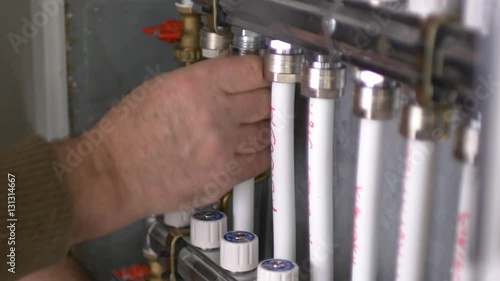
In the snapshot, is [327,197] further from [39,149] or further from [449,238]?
[39,149]

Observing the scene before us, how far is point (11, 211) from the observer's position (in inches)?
24.5

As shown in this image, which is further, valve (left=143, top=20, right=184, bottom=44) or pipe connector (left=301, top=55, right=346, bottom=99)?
valve (left=143, top=20, right=184, bottom=44)

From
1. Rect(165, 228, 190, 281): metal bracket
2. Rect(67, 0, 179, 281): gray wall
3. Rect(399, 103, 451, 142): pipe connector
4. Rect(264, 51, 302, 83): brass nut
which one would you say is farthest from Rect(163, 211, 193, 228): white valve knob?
Rect(399, 103, 451, 142): pipe connector

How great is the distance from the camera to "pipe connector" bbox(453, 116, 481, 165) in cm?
38

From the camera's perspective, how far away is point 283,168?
24.3 inches

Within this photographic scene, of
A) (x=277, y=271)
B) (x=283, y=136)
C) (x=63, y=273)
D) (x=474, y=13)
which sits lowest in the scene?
(x=63, y=273)

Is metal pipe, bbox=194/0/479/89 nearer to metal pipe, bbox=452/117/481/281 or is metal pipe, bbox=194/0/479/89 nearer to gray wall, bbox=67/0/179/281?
metal pipe, bbox=452/117/481/281

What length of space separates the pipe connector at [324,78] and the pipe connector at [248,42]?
0.10 meters

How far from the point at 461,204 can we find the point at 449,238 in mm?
117

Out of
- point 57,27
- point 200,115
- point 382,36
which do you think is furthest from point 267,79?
point 57,27

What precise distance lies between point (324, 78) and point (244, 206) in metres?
0.21

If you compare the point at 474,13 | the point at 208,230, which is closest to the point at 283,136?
the point at 208,230

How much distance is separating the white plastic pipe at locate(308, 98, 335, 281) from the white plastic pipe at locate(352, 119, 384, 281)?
52 mm

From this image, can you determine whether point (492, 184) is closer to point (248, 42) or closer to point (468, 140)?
point (468, 140)
